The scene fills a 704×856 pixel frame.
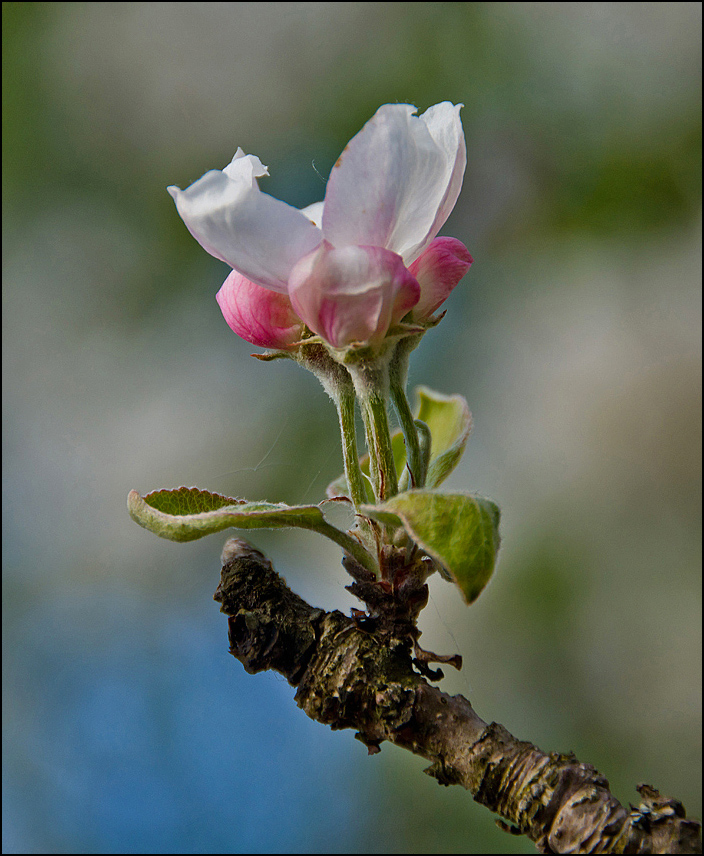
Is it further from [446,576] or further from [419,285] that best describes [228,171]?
[446,576]

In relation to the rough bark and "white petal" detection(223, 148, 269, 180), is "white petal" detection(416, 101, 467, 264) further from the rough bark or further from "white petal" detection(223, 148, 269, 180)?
the rough bark

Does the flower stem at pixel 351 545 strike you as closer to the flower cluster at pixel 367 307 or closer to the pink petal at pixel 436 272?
the flower cluster at pixel 367 307

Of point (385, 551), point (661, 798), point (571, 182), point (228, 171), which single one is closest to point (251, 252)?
point (228, 171)

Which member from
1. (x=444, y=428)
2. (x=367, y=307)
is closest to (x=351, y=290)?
(x=367, y=307)

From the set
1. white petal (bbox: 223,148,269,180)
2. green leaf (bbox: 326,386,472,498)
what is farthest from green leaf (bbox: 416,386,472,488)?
white petal (bbox: 223,148,269,180)

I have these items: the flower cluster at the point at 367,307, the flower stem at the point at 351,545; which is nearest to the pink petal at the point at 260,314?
the flower cluster at the point at 367,307
